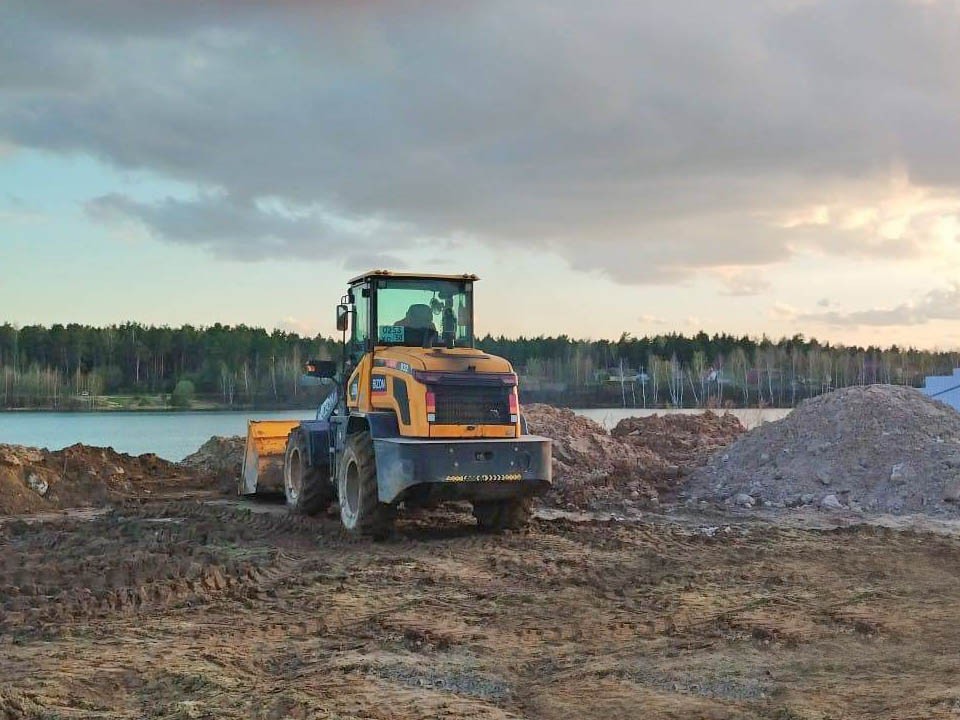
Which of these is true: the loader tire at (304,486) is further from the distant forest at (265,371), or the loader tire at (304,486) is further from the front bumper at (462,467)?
the distant forest at (265,371)

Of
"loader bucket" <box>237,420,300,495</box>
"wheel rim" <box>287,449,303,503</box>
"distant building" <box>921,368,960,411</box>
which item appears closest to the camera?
"wheel rim" <box>287,449,303,503</box>

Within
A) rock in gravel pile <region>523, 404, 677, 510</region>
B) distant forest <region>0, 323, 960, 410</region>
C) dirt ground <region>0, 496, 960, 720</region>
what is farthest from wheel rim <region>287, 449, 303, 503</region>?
distant forest <region>0, 323, 960, 410</region>

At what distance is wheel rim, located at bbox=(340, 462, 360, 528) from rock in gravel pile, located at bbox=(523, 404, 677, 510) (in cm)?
486

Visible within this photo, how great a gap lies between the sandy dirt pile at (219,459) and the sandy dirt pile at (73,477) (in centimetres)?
61

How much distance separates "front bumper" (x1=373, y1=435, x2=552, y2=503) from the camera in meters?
Answer: 11.0

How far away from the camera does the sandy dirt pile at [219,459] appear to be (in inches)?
778

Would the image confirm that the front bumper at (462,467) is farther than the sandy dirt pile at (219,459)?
No

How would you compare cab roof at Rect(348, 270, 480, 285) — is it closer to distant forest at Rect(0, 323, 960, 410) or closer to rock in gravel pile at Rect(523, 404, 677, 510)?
rock in gravel pile at Rect(523, 404, 677, 510)

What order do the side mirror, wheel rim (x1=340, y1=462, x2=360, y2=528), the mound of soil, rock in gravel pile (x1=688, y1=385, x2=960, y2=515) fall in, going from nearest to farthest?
wheel rim (x1=340, y1=462, x2=360, y2=528) → the side mirror → rock in gravel pile (x1=688, y1=385, x2=960, y2=515) → the mound of soil

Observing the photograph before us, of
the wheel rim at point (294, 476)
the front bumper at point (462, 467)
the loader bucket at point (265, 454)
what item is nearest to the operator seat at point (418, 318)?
the front bumper at point (462, 467)

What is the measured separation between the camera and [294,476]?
14.2m

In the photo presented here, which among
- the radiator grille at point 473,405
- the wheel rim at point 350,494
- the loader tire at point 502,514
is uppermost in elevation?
the radiator grille at point 473,405

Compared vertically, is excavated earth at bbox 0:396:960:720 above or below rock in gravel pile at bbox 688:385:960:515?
below

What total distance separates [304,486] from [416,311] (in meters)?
2.99
